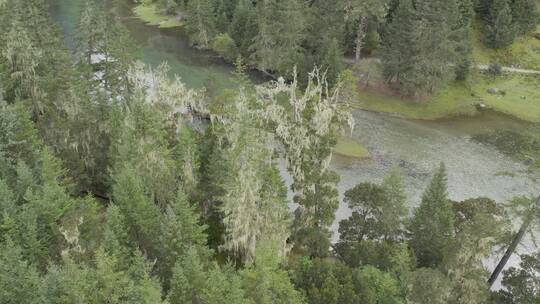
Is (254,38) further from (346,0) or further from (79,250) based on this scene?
(79,250)

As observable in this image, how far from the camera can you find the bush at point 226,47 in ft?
251

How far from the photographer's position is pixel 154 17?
9694 cm

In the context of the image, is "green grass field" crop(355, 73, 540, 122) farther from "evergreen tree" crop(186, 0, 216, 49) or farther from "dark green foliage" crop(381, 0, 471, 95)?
"evergreen tree" crop(186, 0, 216, 49)

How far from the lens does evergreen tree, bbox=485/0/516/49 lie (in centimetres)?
7538

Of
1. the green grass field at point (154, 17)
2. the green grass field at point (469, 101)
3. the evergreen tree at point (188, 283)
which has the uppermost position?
the green grass field at point (154, 17)

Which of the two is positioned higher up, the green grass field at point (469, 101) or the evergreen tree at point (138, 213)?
the evergreen tree at point (138, 213)

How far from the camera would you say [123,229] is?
31969 millimetres

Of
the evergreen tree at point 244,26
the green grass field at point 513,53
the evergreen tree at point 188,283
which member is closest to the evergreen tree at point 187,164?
the evergreen tree at point 188,283

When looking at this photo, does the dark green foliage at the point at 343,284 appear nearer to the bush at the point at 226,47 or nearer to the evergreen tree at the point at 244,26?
the evergreen tree at the point at 244,26

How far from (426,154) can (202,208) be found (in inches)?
1143

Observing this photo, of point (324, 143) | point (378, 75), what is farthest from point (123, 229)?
point (378, 75)

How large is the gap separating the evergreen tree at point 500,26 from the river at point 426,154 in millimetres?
16761

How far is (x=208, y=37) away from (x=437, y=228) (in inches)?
2326

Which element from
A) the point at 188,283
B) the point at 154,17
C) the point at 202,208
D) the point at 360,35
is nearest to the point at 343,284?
the point at 188,283
